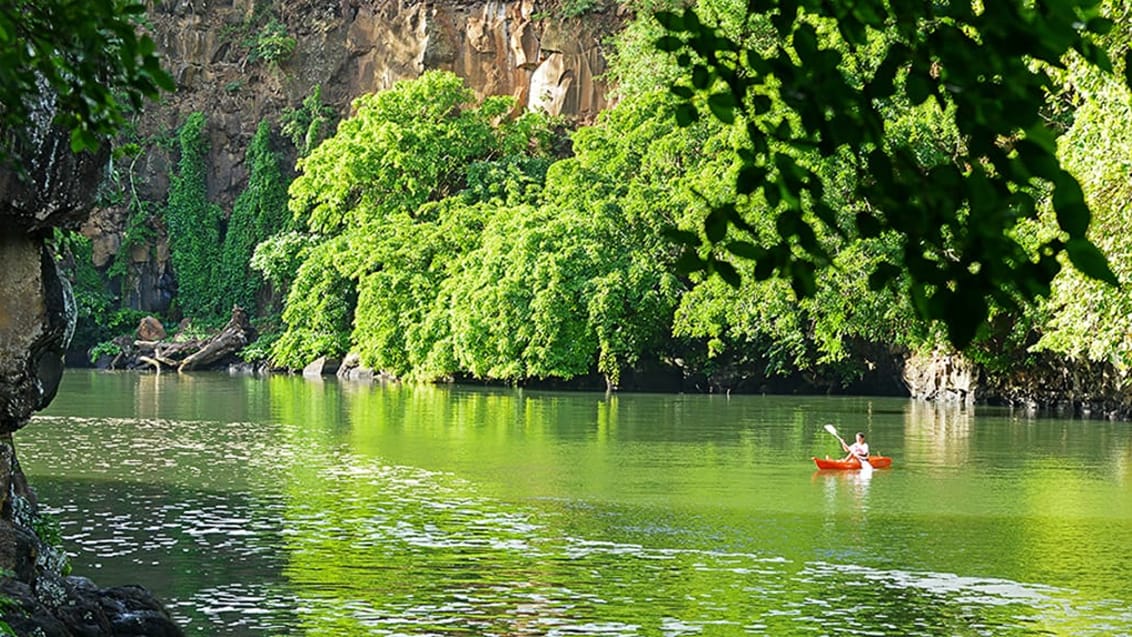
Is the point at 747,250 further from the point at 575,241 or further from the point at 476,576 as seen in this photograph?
the point at 575,241

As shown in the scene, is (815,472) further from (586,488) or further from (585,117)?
(585,117)

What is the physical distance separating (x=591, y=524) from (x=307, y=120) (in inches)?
A: 2170

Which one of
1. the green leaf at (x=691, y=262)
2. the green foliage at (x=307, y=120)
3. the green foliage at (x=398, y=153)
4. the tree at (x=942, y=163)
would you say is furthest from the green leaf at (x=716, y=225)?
the green foliage at (x=307, y=120)

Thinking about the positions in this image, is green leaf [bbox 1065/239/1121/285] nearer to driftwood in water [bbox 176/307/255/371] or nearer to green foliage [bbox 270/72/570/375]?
green foliage [bbox 270/72/570/375]

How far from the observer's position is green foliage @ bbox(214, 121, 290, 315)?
242 ft

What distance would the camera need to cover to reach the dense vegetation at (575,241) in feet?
97.0

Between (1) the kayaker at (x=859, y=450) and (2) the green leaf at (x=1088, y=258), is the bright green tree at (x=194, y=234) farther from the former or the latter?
(2) the green leaf at (x=1088, y=258)

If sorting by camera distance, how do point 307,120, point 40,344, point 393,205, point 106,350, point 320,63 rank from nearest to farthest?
1. point 40,344
2. point 393,205
3. point 106,350
4. point 307,120
5. point 320,63

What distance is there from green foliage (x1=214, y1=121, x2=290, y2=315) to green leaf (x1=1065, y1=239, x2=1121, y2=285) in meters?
70.9

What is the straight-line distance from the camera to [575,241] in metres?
52.6

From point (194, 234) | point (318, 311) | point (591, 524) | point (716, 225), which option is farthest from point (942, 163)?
point (194, 234)

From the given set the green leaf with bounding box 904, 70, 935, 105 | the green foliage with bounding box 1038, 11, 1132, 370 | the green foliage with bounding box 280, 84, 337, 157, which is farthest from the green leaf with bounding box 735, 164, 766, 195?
the green foliage with bounding box 280, 84, 337, 157

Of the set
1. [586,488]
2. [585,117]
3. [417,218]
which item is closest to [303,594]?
[586,488]

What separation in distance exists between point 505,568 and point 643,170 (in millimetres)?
36025
